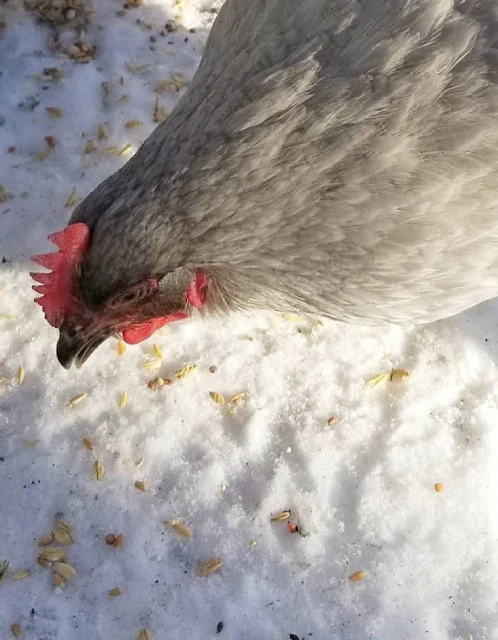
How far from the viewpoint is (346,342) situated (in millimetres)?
2424

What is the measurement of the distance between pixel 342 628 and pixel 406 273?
121 centimetres

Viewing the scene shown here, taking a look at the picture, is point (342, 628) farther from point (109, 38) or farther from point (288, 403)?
point (109, 38)

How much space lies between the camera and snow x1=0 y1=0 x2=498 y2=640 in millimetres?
2088

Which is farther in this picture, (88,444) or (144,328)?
(88,444)

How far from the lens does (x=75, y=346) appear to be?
1.81m

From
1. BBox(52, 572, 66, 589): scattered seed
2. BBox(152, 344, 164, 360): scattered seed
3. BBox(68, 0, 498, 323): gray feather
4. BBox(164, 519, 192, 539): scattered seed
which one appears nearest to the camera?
BBox(68, 0, 498, 323): gray feather

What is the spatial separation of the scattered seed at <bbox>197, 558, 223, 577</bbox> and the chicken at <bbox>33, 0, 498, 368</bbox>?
947 millimetres

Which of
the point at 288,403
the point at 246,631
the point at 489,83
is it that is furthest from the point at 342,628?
the point at 489,83

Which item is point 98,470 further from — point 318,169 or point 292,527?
point 318,169

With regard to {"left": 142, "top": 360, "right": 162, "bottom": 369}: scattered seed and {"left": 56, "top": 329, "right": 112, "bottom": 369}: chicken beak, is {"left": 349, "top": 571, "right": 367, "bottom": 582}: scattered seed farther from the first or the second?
{"left": 56, "top": 329, "right": 112, "bottom": 369}: chicken beak

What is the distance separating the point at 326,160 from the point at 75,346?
2.80ft

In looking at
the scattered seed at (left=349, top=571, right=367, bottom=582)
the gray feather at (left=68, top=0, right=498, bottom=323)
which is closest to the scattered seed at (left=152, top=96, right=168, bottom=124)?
the gray feather at (left=68, top=0, right=498, bottom=323)

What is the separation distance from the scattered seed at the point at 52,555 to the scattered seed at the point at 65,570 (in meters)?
0.02

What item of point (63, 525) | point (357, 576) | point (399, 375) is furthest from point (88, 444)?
point (399, 375)
